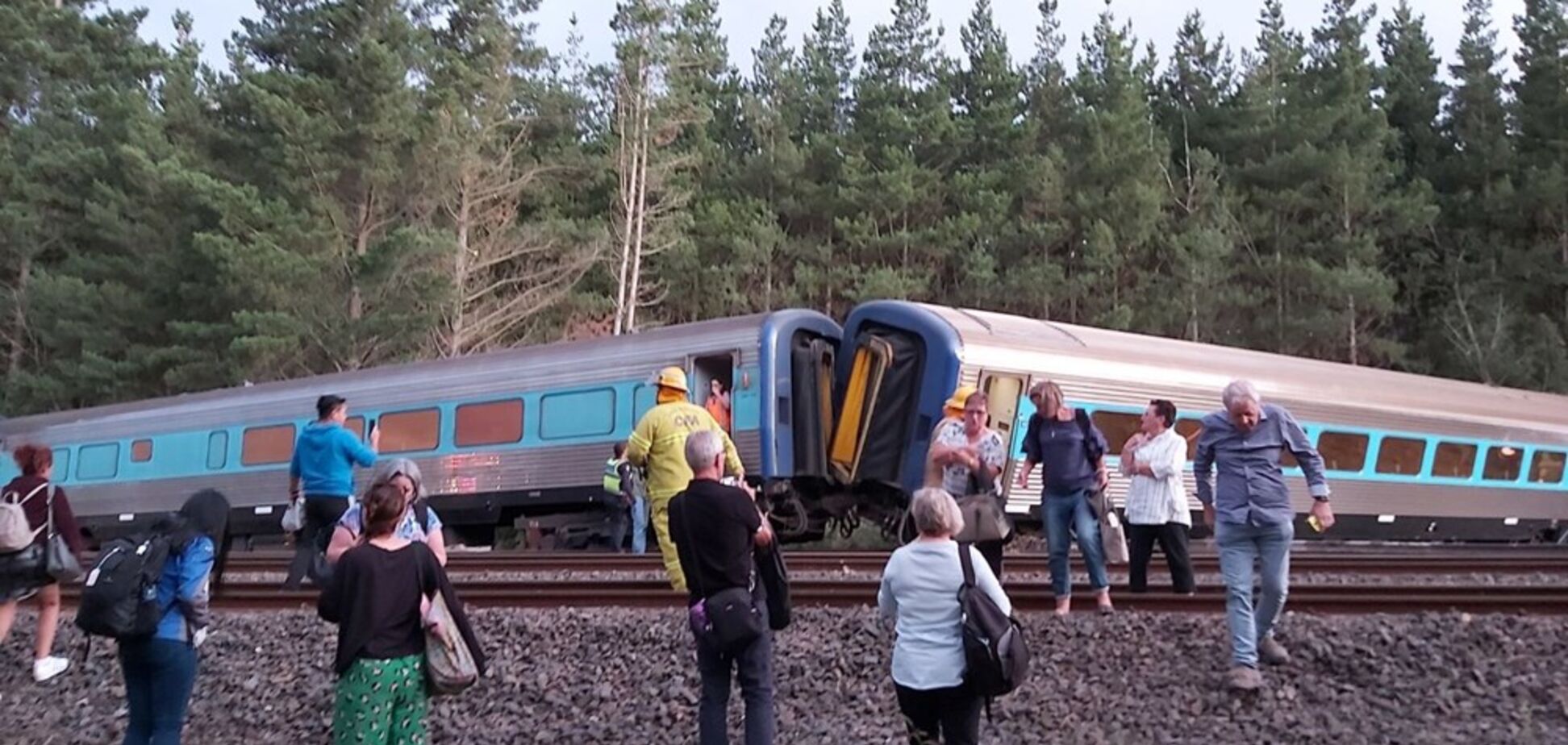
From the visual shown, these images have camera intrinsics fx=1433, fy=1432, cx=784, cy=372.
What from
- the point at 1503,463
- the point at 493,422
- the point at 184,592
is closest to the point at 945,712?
the point at 184,592

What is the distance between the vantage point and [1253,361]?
57.8ft

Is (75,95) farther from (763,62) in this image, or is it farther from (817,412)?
(817,412)

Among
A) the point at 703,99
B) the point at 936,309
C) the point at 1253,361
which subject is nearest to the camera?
the point at 936,309

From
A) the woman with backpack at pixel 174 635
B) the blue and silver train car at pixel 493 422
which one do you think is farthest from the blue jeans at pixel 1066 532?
the blue and silver train car at pixel 493 422

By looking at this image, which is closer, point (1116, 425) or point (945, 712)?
point (945, 712)

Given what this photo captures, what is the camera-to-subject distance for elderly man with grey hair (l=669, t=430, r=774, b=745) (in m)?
5.45

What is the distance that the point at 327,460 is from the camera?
8.81 metres

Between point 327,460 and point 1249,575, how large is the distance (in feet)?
17.9

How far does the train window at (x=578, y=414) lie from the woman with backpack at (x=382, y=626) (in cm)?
1111

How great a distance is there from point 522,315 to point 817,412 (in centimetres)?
1972

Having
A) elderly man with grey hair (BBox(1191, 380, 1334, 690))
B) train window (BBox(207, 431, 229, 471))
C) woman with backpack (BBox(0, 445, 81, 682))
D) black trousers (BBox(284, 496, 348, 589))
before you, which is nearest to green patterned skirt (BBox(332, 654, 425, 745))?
elderly man with grey hair (BBox(1191, 380, 1334, 690))

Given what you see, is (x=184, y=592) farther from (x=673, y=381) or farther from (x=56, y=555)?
(x=56, y=555)

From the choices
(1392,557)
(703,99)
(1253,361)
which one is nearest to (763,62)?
(703,99)

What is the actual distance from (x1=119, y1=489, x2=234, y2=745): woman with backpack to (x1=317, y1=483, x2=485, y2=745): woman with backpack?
0.96 metres
